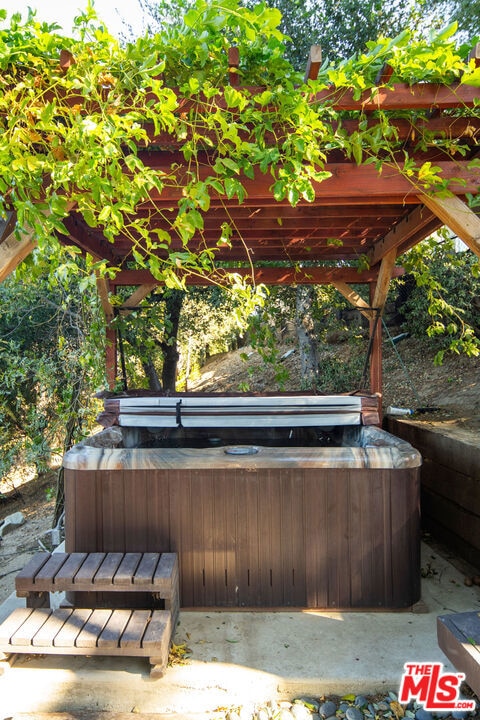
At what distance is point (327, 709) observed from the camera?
161 cm

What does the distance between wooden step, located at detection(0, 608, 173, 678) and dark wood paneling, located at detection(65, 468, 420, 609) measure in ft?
1.34

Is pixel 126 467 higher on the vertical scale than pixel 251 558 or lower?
higher

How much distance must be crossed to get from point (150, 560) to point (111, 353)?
8.19 feet

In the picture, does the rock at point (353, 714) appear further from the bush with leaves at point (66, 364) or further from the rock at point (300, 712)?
the bush with leaves at point (66, 364)

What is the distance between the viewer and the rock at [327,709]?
1594 mm

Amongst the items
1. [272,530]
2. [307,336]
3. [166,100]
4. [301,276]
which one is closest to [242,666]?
[272,530]

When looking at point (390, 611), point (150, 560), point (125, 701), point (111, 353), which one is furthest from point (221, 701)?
point (111, 353)

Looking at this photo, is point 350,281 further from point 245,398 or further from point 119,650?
point 119,650

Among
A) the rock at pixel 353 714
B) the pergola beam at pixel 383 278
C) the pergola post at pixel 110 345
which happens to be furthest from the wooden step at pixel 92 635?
the pergola beam at pixel 383 278

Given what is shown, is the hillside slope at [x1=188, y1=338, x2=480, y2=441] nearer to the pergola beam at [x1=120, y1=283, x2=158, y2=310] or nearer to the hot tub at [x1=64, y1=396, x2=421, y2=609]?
the pergola beam at [x1=120, y1=283, x2=158, y2=310]

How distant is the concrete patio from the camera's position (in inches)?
64.9

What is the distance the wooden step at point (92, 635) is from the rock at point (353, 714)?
0.68 m

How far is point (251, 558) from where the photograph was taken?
7.22 feet

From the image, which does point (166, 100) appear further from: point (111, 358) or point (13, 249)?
point (111, 358)
